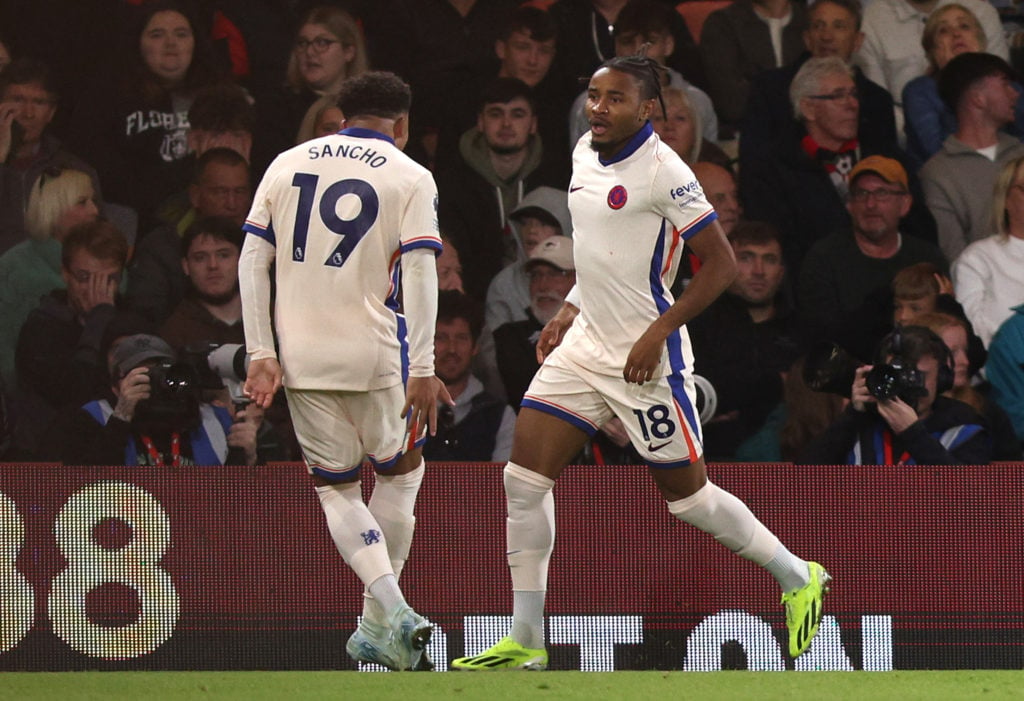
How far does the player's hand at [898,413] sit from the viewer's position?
6367 millimetres

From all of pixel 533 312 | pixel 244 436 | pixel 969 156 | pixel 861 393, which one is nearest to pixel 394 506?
pixel 244 436

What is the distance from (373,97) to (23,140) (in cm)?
366

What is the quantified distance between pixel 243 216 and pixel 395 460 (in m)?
3.13

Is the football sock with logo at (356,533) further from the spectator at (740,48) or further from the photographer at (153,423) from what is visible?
the spectator at (740,48)

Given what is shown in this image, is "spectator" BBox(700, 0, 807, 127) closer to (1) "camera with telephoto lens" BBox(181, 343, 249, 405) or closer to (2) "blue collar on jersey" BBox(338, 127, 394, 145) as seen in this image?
(1) "camera with telephoto lens" BBox(181, 343, 249, 405)

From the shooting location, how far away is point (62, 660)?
588 centimetres

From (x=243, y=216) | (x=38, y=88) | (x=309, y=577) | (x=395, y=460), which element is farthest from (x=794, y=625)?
(x=38, y=88)

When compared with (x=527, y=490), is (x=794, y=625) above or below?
below

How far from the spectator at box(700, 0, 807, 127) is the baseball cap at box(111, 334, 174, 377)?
3.19 meters

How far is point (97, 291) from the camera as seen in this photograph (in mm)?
7801

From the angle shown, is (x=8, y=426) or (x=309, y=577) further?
(x=8, y=426)

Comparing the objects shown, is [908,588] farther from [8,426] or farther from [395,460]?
[8,426]

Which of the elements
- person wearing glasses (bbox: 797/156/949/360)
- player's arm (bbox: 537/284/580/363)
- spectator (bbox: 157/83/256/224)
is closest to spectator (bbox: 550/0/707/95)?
person wearing glasses (bbox: 797/156/949/360)

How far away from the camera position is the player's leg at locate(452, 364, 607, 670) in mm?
5145
